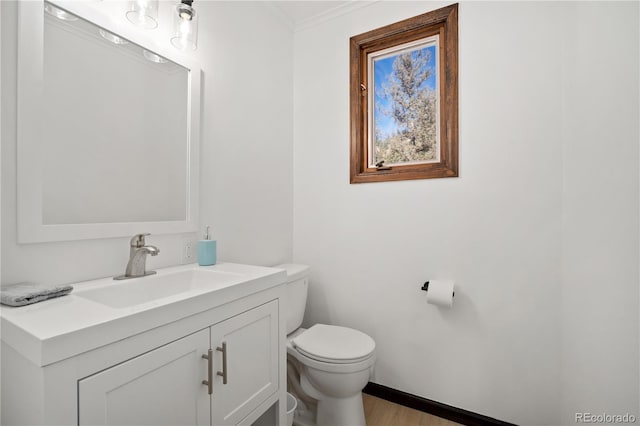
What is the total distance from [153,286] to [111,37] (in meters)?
0.97

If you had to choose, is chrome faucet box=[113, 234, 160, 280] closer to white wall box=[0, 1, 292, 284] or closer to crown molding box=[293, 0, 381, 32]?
white wall box=[0, 1, 292, 284]

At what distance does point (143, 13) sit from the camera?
3.92 feet

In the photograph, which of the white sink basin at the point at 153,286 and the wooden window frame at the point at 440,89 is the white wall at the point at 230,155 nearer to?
the white sink basin at the point at 153,286

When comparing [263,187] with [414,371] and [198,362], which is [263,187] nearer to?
[198,362]

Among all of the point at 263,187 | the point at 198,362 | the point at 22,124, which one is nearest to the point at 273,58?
the point at 263,187

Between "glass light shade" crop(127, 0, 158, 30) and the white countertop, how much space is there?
3.36 feet

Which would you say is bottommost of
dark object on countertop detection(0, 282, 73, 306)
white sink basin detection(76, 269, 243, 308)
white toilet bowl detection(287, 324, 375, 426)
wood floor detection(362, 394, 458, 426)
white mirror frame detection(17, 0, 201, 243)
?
wood floor detection(362, 394, 458, 426)

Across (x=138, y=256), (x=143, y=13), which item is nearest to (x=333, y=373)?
(x=138, y=256)

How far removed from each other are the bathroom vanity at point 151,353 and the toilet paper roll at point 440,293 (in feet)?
2.64

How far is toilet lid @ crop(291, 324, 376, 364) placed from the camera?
4.76ft

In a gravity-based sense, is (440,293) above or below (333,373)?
above

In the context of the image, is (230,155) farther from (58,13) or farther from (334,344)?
(334,344)

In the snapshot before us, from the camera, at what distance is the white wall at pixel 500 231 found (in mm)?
1127

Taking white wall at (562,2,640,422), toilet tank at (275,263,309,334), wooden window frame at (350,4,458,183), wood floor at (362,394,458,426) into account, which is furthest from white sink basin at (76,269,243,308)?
white wall at (562,2,640,422)
